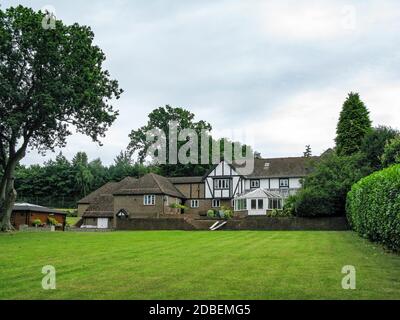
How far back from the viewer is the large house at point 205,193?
173ft

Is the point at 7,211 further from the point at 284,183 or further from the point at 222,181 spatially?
the point at 284,183

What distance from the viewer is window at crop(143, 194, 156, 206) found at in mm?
52156

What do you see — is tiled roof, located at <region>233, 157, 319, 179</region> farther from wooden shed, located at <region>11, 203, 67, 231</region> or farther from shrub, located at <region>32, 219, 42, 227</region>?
shrub, located at <region>32, 219, 42, 227</region>

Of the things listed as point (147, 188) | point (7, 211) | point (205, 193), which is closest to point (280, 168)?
point (205, 193)

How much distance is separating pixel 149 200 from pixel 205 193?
34.3 ft

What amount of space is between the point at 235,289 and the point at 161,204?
44.0 meters

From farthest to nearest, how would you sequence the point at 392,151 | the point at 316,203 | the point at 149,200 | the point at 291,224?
the point at 149,200
the point at 291,224
the point at 316,203
the point at 392,151

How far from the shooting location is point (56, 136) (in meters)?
36.8

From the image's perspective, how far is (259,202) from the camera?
54.6 m

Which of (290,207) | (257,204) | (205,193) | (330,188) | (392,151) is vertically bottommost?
(290,207)

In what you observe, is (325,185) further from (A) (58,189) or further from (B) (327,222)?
(A) (58,189)

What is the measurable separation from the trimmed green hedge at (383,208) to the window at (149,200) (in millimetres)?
32859

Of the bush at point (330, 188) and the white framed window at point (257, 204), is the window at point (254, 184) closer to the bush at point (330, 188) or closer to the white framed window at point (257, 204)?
the white framed window at point (257, 204)
